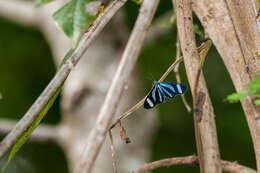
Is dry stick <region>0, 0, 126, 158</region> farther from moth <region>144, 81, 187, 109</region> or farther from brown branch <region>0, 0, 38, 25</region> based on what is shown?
brown branch <region>0, 0, 38, 25</region>

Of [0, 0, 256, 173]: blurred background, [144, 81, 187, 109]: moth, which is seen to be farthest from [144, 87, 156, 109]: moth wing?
[0, 0, 256, 173]: blurred background

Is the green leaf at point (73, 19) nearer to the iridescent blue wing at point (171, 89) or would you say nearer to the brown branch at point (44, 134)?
the iridescent blue wing at point (171, 89)

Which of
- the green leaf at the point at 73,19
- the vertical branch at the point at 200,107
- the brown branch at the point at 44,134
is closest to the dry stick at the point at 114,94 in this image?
the vertical branch at the point at 200,107

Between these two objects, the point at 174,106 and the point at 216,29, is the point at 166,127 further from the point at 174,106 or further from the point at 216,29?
the point at 216,29

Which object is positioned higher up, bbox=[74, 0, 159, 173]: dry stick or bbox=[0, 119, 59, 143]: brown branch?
bbox=[74, 0, 159, 173]: dry stick

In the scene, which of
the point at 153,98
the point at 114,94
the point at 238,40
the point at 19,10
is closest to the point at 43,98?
the point at 114,94

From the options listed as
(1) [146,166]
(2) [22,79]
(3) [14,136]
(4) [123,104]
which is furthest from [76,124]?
(2) [22,79]
